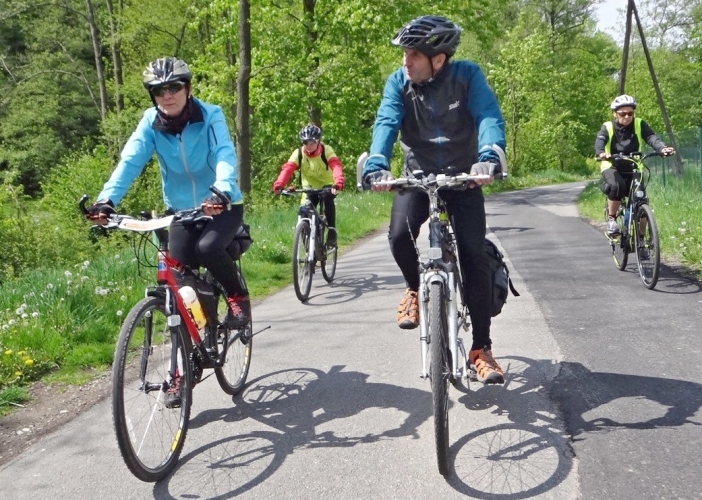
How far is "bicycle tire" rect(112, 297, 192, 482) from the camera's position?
333 centimetres

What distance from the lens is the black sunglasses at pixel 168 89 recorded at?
13.4ft

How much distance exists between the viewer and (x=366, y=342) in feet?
19.5

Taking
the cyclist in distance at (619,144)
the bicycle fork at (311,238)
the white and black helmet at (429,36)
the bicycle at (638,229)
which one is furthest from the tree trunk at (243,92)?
the white and black helmet at (429,36)

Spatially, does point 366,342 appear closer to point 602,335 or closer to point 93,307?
point 602,335

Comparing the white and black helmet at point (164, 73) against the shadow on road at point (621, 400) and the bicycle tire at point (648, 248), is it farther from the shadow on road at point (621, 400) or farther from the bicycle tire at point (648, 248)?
the bicycle tire at point (648, 248)

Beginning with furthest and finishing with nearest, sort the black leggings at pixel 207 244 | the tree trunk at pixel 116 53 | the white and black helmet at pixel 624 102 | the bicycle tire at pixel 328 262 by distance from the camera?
the tree trunk at pixel 116 53 < the bicycle tire at pixel 328 262 < the white and black helmet at pixel 624 102 < the black leggings at pixel 207 244

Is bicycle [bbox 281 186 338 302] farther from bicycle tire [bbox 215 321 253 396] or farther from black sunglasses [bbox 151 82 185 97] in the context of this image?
black sunglasses [bbox 151 82 185 97]

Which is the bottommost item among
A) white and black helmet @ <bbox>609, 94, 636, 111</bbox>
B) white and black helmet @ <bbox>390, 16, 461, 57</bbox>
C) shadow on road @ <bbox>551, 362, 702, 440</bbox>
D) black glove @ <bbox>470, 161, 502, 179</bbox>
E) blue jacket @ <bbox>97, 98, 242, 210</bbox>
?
shadow on road @ <bbox>551, 362, 702, 440</bbox>

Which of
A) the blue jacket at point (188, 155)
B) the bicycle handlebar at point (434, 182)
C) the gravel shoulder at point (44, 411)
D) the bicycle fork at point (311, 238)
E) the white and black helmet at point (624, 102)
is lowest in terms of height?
the gravel shoulder at point (44, 411)

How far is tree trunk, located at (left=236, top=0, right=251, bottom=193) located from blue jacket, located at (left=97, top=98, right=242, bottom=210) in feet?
37.2

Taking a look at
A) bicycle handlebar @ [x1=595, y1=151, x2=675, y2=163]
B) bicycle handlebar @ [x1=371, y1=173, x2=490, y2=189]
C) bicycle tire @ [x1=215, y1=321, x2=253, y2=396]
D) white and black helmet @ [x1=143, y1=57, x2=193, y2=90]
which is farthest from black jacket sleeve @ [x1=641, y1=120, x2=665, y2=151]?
white and black helmet @ [x1=143, y1=57, x2=193, y2=90]

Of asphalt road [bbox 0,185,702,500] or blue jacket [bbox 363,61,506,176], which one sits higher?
blue jacket [bbox 363,61,506,176]

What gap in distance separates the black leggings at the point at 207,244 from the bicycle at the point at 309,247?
3457 millimetres

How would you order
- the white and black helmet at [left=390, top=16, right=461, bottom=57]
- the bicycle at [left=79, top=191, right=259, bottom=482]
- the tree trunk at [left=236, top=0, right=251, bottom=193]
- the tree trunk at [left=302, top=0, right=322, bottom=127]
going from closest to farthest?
1. the bicycle at [left=79, top=191, right=259, bottom=482]
2. the white and black helmet at [left=390, top=16, right=461, bottom=57]
3. the tree trunk at [left=236, top=0, right=251, bottom=193]
4. the tree trunk at [left=302, top=0, right=322, bottom=127]
